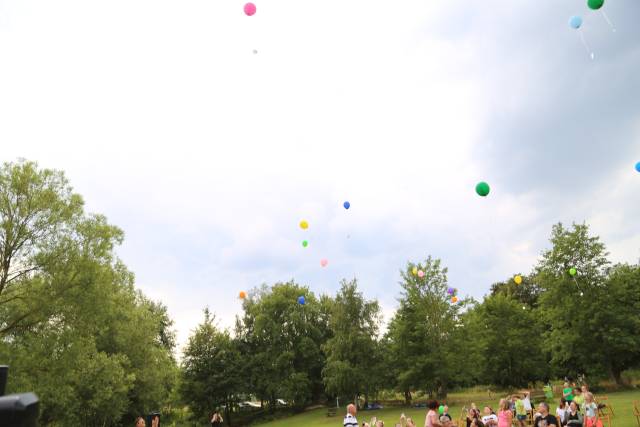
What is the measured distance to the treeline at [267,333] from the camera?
891 inches

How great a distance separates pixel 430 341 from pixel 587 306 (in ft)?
41.7

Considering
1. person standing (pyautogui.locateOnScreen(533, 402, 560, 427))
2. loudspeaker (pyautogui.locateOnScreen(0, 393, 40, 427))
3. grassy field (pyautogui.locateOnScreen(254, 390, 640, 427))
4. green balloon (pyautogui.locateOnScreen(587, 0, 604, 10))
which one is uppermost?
green balloon (pyautogui.locateOnScreen(587, 0, 604, 10))

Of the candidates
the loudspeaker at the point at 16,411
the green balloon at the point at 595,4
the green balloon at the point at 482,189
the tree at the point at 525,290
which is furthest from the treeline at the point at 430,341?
the loudspeaker at the point at 16,411

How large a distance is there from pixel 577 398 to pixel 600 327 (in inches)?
892

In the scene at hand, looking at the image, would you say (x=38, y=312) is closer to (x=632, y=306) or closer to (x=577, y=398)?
(x=577, y=398)

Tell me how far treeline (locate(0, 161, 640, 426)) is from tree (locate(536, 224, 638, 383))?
0.11m

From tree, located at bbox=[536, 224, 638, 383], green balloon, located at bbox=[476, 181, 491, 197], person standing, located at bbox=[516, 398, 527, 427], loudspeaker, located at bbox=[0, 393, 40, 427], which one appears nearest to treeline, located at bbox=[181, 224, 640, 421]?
tree, located at bbox=[536, 224, 638, 383]

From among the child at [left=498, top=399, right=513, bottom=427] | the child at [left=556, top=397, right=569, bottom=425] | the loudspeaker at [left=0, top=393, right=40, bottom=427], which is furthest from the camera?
the child at [left=556, top=397, right=569, bottom=425]

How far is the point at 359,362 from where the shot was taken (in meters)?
42.7

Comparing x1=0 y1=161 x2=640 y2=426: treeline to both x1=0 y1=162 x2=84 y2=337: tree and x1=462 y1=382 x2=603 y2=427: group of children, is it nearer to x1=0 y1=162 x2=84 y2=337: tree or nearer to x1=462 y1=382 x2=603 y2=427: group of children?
x1=0 y1=162 x2=84 y2=337: tree

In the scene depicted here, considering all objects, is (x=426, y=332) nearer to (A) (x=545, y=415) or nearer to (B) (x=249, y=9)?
(A) (x=545, y=415)

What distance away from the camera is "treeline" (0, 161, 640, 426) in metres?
22.6

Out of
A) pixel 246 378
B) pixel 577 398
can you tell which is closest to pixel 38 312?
pixel 577 398

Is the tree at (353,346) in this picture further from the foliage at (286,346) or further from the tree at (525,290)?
the tree at (525,290)
